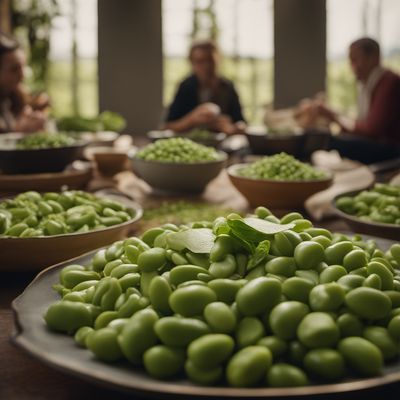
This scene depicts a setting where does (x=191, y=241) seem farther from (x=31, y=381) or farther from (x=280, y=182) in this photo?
(x=280, y=182)

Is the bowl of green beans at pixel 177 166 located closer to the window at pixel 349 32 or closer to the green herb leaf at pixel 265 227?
the green herb leaf at pixel 265 227

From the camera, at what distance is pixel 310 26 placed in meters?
7.31

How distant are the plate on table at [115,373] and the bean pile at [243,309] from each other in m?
0.02

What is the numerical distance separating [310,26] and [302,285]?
6915mm

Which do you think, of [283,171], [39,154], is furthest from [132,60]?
[283,171]

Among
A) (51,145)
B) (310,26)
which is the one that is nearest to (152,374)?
(51,145)

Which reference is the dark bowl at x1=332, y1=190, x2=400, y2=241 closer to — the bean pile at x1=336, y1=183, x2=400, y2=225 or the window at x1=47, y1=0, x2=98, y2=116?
the bean pile at x1=336, y1=183, x2=400, y2=225

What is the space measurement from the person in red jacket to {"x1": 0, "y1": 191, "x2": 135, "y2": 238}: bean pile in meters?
2.69

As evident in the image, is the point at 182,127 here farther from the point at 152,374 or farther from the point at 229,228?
the point at 152,374

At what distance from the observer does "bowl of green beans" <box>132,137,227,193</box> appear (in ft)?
7.57

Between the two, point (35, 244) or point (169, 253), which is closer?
point (169, 253)

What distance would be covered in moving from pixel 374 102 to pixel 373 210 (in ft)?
9.53

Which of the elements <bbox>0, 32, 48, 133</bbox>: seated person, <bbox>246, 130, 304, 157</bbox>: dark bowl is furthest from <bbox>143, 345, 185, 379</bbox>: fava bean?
<bbox>0, 32, 48, 133</bbox>: seated person

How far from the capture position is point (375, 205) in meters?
1.72
